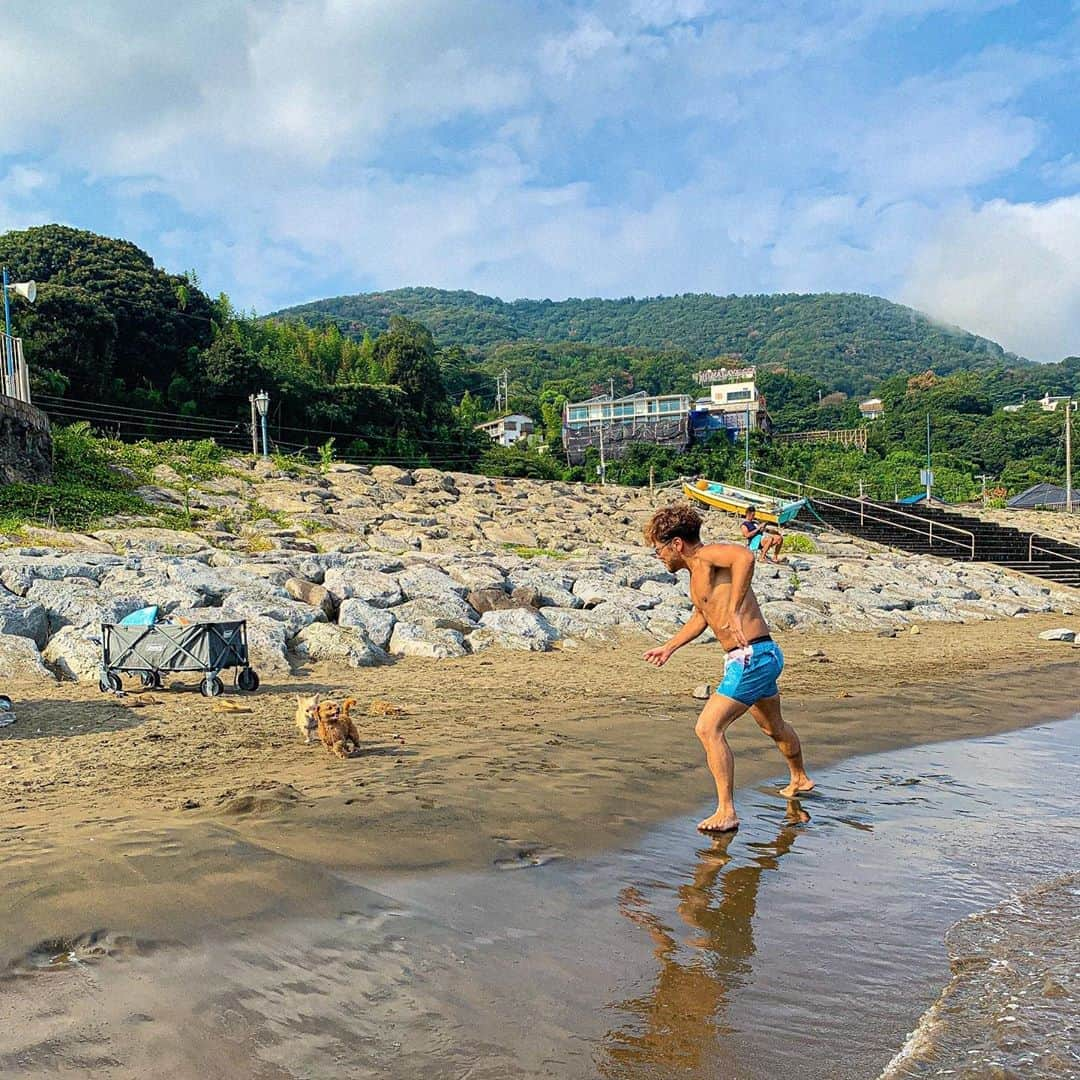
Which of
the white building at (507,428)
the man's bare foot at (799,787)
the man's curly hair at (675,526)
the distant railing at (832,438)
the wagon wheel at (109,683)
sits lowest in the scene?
the man's bare foot at (799,787)

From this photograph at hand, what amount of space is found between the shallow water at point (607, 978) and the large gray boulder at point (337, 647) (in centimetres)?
468

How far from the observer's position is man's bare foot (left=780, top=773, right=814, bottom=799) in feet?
18.6

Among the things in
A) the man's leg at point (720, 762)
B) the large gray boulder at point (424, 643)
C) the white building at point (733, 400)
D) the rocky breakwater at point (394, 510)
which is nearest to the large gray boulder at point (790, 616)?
Result: the large gray boulder at point (424, 643)

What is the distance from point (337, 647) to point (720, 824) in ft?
16.5

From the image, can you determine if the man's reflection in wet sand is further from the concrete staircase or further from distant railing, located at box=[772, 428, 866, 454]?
distant railing, located at box=[772, 428, 866, 454]

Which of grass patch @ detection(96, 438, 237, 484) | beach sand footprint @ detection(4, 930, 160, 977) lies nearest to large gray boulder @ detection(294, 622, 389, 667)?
beach sand footprint @ detection(4, 930, 160, 977)

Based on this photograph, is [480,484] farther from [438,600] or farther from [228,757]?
[228,757]

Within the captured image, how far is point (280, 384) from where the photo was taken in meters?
35.7

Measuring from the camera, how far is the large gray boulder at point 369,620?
31.8 feet

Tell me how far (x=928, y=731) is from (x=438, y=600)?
538 cm

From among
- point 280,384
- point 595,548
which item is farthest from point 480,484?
point 280,384

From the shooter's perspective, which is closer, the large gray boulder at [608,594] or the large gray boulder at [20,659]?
the large gray boulder at [20,659]

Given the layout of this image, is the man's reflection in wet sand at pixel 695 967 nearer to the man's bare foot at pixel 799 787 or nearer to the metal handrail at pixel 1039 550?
the man's bare foot at pixel 799 787

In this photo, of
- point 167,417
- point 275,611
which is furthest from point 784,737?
point 167,417
